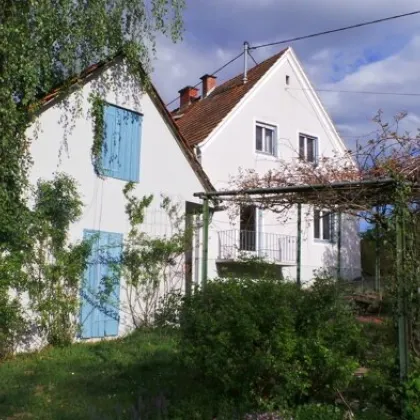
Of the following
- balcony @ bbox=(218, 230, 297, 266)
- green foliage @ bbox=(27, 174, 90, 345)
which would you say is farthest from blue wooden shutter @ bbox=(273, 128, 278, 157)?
green foliage @ bbox=(27, 174, 90, 345)

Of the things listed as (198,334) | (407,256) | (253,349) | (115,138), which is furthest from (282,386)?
(115,138)

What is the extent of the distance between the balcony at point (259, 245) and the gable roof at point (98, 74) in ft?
5.18

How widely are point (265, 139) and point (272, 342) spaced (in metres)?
12.2

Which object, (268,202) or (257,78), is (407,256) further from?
(257,78)

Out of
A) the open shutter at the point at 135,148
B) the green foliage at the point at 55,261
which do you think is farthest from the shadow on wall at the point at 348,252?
the green foliage at the point at 55,261

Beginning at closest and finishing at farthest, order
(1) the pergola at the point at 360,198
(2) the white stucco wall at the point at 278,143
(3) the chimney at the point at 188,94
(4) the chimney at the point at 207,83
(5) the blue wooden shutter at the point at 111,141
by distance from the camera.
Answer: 1. (1) the pergola at the point at 360,198
2. (5) the blue wooden shutter at the point at 111,141
3. (2) the white stucco wall at the point at 278,143
4. (4) the chimney at the point at 207,83
5. (3) the chimney at the point at 188,94

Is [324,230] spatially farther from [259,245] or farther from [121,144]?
[121,144]

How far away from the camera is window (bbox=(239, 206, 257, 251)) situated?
15.4m

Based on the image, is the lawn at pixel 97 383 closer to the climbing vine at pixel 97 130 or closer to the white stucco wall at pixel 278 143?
the climbing vine at pixel 97 130

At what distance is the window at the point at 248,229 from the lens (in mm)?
15427

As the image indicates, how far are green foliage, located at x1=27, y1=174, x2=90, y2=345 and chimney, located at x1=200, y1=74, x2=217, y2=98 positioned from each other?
35.0ft

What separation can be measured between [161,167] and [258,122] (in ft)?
16.7

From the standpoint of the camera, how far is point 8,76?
927cm

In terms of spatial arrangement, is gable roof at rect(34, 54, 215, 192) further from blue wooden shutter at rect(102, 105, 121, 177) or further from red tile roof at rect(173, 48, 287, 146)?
red tile roof at rect(173, 48, 287, 146)
